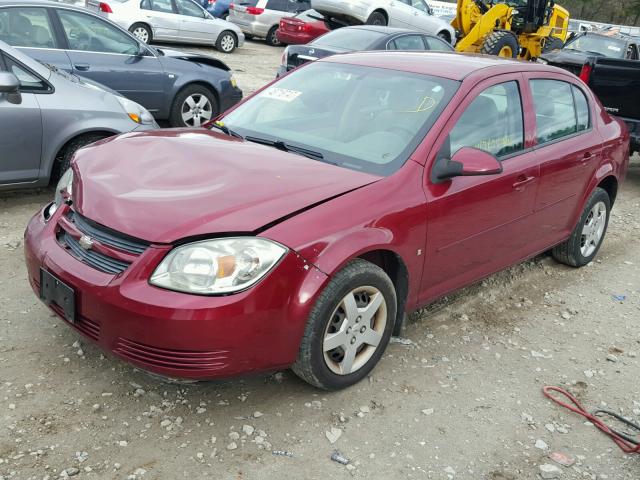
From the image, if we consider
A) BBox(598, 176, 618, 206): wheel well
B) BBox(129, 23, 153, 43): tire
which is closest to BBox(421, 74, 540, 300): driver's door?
BBox(598, 176, 618, 206): wheel well

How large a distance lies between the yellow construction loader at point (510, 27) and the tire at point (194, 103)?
780cm

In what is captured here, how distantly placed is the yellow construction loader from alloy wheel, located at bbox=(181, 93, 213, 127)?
7869mm

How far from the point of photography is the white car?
15951 millimetres

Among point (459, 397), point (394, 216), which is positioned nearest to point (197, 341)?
point (394, 216)

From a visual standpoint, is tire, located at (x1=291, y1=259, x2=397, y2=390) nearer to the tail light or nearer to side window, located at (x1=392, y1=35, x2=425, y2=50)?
the tail light

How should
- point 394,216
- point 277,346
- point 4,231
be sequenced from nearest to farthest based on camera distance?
point 277,346
point 394,216
point 4,231

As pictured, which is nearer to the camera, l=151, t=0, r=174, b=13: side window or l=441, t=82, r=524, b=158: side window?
l=441, t=82, r=524, b=158: side window

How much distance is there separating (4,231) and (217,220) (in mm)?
2917

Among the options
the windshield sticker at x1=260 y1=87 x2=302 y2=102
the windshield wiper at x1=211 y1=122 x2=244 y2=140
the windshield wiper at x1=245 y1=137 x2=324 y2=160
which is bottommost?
the windshield wiper at x1=211 y1=122 x2=244 y2=140

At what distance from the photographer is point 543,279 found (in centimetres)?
503

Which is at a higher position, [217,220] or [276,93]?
[276,93]

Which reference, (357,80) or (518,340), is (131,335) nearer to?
(357,80)

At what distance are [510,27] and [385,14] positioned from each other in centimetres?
325

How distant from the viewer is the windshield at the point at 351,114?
3453mm
